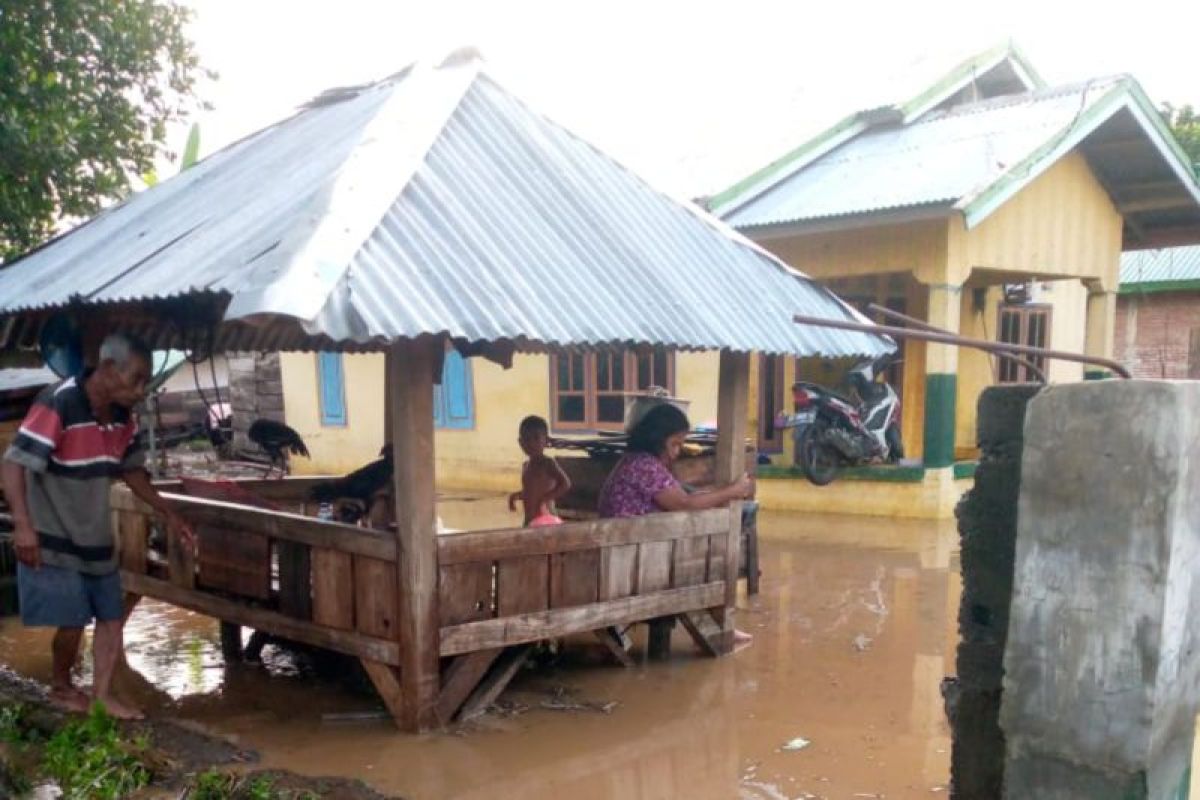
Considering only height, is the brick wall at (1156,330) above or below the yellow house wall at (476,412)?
above

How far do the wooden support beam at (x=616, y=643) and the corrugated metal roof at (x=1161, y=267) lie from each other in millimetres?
16000

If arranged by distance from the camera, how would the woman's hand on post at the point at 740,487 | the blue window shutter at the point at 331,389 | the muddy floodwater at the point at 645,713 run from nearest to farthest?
the muddy floodwater at the point at 645,713
the woman's hand on post at the point at 740,487
the blue window shutter at the point at 331,389

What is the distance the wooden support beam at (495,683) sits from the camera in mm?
4809

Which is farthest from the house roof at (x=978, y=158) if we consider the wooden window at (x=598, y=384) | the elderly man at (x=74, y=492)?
the elderly man at (x=74, y=492)

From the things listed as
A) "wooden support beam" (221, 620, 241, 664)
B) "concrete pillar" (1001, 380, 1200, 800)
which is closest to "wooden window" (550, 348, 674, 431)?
"wooden support beam" (221, 620, 241, 664)

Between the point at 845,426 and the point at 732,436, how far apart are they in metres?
4.72

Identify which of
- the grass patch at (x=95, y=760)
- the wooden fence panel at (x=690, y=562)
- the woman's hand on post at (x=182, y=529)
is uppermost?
the woman's hand on post at (x=182, y=529)

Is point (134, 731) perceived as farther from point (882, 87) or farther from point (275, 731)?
point (882, 87)

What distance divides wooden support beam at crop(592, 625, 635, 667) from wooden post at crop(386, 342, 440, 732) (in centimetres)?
127

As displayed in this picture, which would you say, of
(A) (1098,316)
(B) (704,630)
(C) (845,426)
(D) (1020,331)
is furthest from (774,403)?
(B) (704,630)

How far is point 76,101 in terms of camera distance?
7.62 metres

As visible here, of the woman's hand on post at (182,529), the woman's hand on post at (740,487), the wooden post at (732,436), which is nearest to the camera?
the woman's hand on post at (182,529)

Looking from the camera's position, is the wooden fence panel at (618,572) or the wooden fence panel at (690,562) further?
the wooden fence panel at (690,562)

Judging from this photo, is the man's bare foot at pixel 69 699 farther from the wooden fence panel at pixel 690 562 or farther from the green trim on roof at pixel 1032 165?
the green trim on roof at pixel 1032 165
